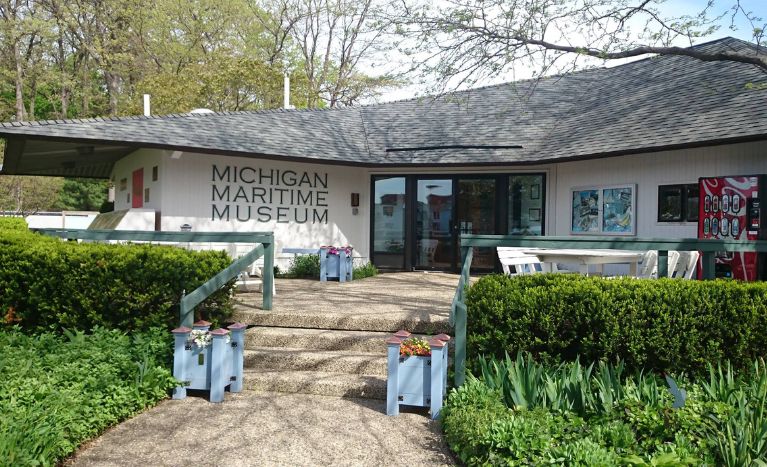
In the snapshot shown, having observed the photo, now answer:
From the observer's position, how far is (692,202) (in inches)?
378

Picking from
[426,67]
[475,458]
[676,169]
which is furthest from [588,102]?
[475,458]

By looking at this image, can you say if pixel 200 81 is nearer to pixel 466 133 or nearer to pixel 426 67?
pixel 466 133

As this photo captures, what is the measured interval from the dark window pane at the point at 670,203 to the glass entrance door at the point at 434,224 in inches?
171

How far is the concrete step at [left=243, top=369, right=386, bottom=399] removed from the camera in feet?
16.9

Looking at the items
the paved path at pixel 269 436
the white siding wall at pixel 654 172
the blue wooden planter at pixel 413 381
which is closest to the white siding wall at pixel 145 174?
the paved path at pixel 269 436

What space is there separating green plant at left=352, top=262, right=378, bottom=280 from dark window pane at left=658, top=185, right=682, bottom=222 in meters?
5.70

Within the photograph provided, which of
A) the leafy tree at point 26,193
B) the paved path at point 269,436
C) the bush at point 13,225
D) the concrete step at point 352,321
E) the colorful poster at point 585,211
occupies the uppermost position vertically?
the leafy tree at point 26,193

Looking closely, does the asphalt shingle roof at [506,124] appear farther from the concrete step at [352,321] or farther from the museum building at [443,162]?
the concrete step at [352,321]

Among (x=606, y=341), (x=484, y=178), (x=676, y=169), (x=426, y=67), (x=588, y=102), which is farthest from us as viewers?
(x=588, y=102)

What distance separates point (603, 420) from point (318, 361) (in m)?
2.81

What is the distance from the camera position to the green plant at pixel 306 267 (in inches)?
466

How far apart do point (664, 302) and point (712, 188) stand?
5601 millimetres

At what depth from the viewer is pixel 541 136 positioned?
1288cm

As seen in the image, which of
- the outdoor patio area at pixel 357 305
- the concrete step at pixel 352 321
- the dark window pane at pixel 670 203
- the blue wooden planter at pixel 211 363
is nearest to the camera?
the blue wooden planter at pixel 211 363
